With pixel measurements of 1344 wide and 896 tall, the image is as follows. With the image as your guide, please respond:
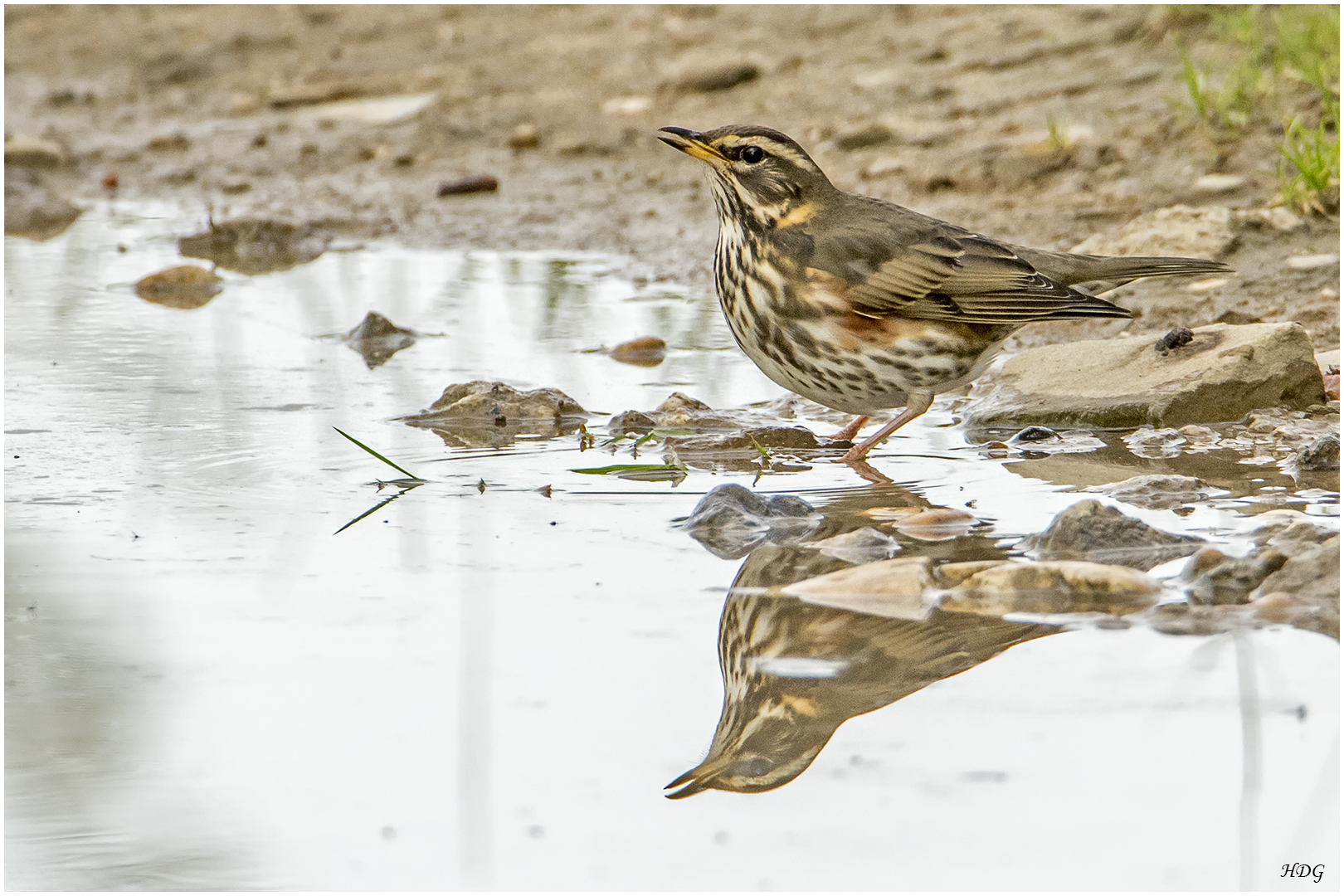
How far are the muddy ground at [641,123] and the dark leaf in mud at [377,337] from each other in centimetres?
172

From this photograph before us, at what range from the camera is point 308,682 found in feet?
10.7

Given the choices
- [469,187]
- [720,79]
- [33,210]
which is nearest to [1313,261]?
[469,187]

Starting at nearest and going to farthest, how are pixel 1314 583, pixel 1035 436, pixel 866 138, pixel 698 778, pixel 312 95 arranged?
pixel 698 778, pixel 1314 583, pixel 1035 436, pixel 866 138, pixel 312 95

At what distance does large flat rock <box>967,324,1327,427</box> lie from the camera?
548 cm

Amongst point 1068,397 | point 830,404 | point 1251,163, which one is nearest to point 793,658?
point 830,404

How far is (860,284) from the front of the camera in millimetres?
5289

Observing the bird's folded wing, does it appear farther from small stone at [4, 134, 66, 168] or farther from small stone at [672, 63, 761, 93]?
small stone at [4, 134, 66, 168]

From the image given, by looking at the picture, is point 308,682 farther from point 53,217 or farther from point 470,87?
point 470,87

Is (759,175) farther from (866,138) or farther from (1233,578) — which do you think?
(866,138)

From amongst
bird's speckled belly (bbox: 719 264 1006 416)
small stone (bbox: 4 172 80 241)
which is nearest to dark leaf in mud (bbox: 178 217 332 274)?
small stone (bbox: 4 172 80 241)

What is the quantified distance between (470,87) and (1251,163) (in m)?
6.35

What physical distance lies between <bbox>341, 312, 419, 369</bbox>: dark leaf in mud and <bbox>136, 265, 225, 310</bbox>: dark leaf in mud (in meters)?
1.19

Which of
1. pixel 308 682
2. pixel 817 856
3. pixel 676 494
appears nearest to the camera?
pixel 817 856

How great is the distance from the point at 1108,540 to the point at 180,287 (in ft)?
18.6
